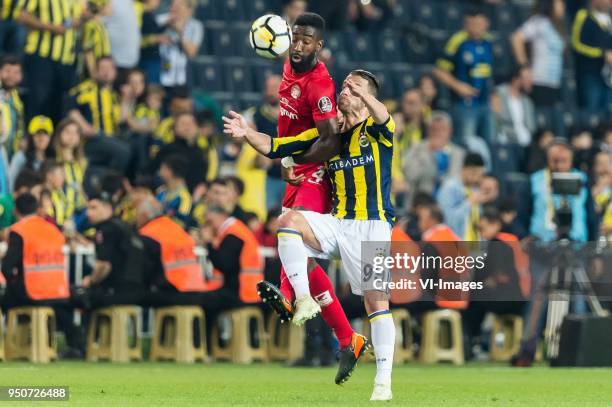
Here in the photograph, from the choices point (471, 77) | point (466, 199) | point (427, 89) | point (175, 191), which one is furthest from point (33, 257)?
point (471, 77)

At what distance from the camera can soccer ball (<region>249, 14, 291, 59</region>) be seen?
39.1ft

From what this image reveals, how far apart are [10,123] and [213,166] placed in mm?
2711

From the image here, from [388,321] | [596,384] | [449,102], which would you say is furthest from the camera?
[449,102]

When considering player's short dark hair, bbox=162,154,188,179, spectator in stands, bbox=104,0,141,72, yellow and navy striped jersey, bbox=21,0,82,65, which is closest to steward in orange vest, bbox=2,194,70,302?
player's short dark hair, bbox=162,154,188,179

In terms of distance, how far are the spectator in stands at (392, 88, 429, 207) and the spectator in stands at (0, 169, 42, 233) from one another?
5379 millimetres

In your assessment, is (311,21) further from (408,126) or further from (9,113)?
(408,126)

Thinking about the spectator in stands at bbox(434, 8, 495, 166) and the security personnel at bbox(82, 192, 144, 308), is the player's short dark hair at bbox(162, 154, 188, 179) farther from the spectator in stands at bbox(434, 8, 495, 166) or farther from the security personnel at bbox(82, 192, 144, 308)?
the spectator in stands at bbox(434, 8, 495, 166)

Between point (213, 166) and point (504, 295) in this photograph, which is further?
point (213, 166)

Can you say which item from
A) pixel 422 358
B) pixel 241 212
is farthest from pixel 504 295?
pixel 241 212

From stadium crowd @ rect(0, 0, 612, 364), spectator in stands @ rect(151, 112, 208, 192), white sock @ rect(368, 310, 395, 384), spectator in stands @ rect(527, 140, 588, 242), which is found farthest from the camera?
spectator in stands @ rect(151, 112, 208, 192)

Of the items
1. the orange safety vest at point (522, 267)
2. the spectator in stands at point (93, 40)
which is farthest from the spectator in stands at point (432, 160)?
the spectator in stands at point (93, 40)

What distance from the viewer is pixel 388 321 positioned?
11477mm

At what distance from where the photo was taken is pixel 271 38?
1191cm

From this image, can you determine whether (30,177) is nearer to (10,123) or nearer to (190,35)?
(10,123)
